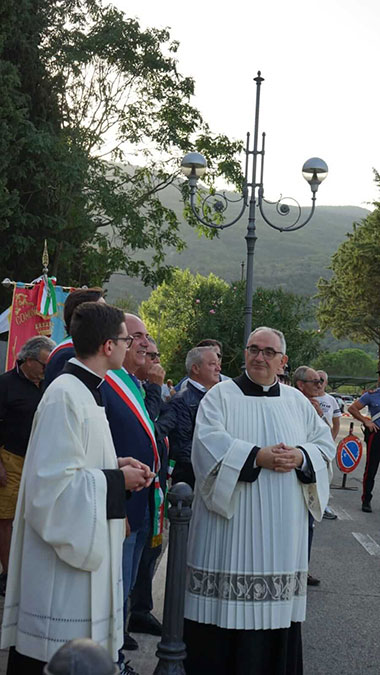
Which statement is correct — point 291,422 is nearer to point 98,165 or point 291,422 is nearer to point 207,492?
point 207,492

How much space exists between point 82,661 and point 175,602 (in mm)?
2593

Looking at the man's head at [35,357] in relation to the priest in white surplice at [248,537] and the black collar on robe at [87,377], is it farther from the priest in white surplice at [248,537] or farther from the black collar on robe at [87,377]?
the black collar on robe at [87,377]

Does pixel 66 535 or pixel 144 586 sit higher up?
pixel 66 535

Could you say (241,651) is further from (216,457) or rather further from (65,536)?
(65,536)

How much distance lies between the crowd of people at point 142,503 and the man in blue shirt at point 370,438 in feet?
19.3

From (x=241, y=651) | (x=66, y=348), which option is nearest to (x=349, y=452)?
(x=241, y=651)

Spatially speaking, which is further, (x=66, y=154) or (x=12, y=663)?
(x=66, y=154)

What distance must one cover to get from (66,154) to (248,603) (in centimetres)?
1786

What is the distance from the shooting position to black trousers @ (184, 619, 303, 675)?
4222 mm

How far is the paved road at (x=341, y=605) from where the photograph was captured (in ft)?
16.8

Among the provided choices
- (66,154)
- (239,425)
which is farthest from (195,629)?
(66,154)

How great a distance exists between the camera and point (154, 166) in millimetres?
23703

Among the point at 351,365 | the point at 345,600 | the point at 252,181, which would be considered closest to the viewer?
the point at 345,600

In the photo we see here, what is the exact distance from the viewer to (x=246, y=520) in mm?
4285
